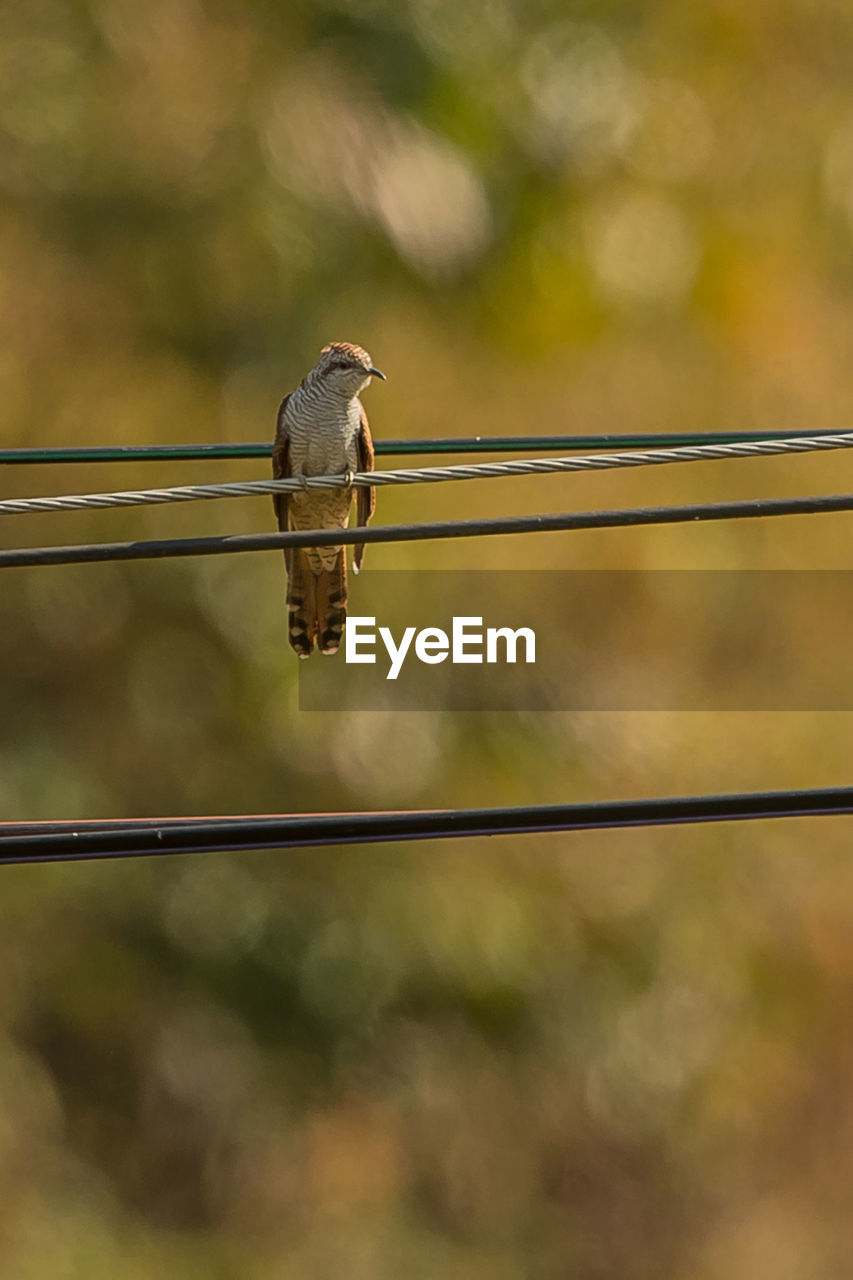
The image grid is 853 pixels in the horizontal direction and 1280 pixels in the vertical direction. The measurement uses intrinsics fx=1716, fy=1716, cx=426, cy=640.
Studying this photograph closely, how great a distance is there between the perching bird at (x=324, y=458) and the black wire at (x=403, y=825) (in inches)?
121

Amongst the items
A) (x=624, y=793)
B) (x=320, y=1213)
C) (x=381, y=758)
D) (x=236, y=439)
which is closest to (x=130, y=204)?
(x=236, y=439)

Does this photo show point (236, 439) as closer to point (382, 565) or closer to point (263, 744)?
point (382, 565)

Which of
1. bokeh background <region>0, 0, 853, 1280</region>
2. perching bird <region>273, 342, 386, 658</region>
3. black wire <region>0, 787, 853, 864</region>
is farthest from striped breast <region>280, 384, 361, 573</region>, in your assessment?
bokeh background <region>0, 0, 853, 1280</region>

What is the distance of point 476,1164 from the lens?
18500mm

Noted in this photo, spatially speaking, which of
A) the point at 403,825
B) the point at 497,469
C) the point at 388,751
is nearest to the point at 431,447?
the point at 497,469

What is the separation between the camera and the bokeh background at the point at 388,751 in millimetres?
17219

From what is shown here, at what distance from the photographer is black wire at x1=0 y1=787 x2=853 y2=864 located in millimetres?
4801

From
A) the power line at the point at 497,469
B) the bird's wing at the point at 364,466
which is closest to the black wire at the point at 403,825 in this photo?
the power line at the point at 497,469

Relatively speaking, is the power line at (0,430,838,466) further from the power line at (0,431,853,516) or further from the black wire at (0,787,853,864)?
the black wire at (0,787,853,864)

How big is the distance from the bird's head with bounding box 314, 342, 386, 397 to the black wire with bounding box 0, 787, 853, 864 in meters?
3.60

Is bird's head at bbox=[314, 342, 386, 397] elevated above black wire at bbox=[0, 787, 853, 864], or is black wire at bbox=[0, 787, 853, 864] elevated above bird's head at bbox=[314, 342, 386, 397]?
bird's head at bbox=[314, 342, 386, 397]

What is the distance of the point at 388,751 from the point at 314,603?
27.4ft

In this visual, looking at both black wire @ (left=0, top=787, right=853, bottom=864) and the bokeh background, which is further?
the bokeh background

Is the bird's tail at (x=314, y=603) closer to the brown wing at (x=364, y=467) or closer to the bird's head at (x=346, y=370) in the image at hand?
the brown wing at (x=364, y=467)
